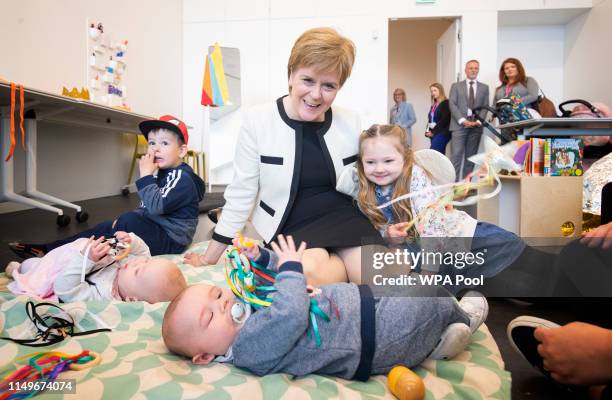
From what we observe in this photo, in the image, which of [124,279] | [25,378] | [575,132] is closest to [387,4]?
[575,132]

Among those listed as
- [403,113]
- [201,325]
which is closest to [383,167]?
[201,325]

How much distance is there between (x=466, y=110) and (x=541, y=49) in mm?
2102

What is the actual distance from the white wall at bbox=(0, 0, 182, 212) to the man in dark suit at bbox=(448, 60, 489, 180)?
11.9ft

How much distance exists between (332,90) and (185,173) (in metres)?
0.86

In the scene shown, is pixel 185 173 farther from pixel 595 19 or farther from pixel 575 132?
pixel 595 19

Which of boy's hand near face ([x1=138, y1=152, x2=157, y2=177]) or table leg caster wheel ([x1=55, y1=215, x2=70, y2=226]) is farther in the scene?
table leg caster wheel ([x1=55, y1=215, x2=70, y2=226])

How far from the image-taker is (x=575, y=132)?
81.7 inches

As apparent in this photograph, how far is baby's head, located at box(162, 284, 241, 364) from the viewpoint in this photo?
0.79 metres

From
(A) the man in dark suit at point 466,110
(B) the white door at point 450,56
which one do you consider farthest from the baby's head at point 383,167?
(B) the white door at point 450,56

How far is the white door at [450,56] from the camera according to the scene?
5305mm

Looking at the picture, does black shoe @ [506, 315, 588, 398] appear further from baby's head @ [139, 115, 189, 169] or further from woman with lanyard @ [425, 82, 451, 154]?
woman with lanyard @ [425, 82, 451, 154]

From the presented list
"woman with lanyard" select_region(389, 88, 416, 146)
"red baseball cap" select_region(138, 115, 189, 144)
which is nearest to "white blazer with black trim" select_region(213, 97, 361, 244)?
"red baseball cap" select_region(138, 115, 189, 144)

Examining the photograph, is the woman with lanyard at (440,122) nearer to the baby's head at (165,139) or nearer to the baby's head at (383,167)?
the baby's head at (165,139)

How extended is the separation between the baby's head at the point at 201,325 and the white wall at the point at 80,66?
9.51 feet
